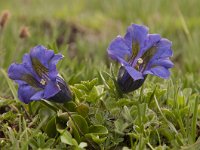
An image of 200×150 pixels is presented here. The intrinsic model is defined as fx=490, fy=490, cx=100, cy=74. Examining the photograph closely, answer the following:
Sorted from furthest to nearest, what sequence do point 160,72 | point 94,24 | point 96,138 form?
point 94,24
point 160,72
point 96,138

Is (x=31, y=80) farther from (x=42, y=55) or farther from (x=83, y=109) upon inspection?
(x=83, y=109)

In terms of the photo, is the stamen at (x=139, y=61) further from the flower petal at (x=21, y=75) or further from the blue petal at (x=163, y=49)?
the flower petal at (x=21, y=75)

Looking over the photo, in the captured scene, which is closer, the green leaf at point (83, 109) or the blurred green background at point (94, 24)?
the green leaf at point (83, 109)

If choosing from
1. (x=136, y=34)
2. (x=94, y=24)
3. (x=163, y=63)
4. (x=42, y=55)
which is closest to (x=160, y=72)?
(x=163, y=63)

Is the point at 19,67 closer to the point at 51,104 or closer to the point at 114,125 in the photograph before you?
the point at 51,104

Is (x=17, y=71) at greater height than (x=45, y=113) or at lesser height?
greater

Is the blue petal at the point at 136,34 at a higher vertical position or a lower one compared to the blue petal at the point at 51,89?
higher

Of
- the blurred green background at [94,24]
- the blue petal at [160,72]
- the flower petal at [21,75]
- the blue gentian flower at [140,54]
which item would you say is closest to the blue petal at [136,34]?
the blue gentian flower at [140,54]

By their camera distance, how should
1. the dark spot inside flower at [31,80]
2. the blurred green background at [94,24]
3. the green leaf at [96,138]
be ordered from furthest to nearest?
the blurred green background at [94,24] → the dark spot inside flower at [31,80] → the green leaf at [96,138]
